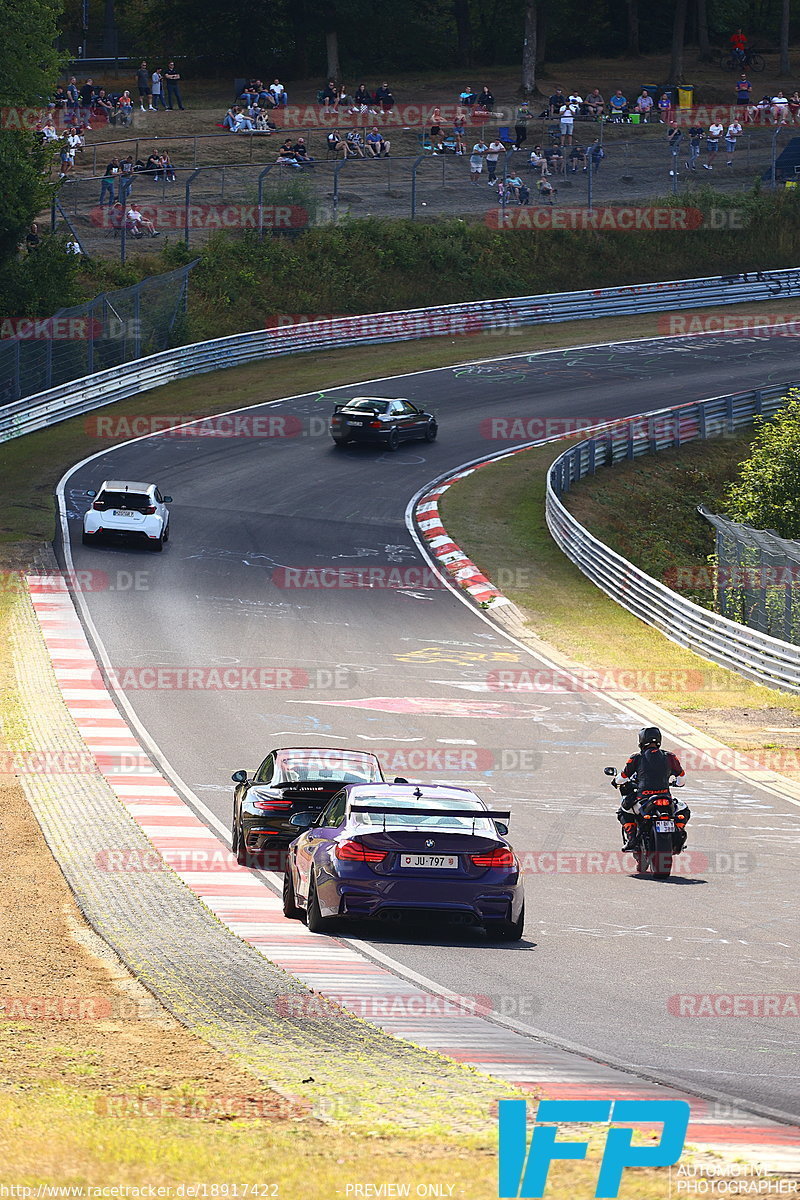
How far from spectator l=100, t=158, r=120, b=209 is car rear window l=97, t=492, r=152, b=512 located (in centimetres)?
2817

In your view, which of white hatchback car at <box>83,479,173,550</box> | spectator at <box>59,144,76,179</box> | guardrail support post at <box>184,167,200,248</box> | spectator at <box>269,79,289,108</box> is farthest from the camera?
spectator at <box>269,79,289,108</box>

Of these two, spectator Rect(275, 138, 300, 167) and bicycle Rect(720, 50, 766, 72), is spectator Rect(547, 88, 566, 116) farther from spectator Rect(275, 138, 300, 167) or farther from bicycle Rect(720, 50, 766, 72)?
bicycle Rect(720, 50, 766, 72)

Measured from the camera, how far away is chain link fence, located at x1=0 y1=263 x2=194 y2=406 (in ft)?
153

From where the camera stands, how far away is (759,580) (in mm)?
29297

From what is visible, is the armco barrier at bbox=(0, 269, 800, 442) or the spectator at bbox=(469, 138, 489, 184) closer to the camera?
the armco barrier at bbox=(0, 269, 800, 442)

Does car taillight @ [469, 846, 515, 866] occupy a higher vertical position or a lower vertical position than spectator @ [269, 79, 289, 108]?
lower

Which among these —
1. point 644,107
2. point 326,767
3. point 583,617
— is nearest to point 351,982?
point 326,767

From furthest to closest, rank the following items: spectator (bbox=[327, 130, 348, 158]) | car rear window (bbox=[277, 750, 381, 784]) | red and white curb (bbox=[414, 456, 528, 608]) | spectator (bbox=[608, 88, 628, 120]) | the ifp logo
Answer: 1. spectator (bbox=[608, 88, 628, 120])
2. spectator (bbox=[327, 130, 348, 158])
3. red and white curb (bbox=[414, 456, 528, 608])
4. car rear window (bbox=[277, 750, 381, 784])
5. the ifp logo

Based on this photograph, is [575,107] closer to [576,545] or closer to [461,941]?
[576,545]

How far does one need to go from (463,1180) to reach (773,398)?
49783 mm

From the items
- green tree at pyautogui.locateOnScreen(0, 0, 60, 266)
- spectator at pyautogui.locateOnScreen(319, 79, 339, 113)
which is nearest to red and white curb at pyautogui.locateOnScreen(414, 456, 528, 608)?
green tree at pyautogui.locateOnScreen(0, 0, 60, 266)

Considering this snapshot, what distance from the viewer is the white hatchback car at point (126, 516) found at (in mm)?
35125

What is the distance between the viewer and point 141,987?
10836 millimetres

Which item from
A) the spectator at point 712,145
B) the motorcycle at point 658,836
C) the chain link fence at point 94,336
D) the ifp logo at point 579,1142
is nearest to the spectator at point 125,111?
the chain link fence at point 94,336
